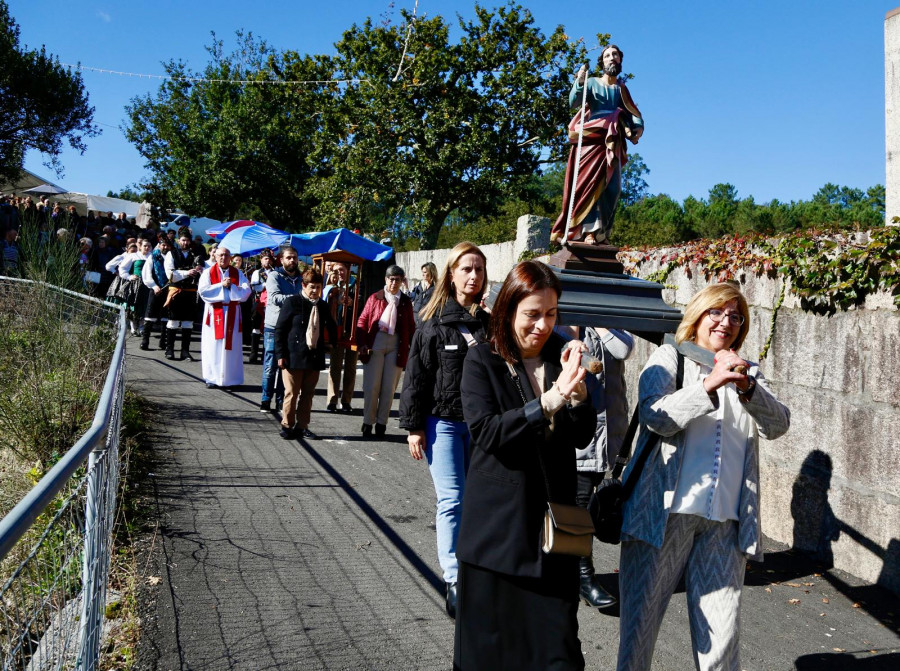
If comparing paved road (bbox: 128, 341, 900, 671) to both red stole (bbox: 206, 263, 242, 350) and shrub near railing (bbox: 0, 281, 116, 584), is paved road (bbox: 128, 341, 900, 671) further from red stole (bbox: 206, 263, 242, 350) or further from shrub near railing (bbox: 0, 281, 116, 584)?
red stole (bbox: 206, 263, 242, 350)

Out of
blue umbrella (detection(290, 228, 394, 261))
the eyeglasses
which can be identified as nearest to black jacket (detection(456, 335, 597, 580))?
the eyeglasses

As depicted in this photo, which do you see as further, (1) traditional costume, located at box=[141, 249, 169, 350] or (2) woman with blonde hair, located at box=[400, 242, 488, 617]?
(1) traditional costume, located at box=[141, 249, 169, 350]

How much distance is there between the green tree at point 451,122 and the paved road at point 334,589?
1990cm

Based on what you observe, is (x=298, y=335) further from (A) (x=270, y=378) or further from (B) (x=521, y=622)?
(B) (x=521, y=622)

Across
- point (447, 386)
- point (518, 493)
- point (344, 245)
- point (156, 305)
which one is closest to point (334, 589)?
point (447, 386)

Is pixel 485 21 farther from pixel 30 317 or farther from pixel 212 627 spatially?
pixel 212 627

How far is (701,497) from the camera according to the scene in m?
3.10

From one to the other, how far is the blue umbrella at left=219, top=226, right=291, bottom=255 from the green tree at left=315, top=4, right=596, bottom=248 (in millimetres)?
10475

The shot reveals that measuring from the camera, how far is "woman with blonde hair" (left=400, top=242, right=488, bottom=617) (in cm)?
437

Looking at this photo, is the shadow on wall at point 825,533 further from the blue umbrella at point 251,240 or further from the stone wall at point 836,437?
the blue umbrella at point 251,240

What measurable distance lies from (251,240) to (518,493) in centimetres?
1393

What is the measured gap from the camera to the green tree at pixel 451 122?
1024 inches

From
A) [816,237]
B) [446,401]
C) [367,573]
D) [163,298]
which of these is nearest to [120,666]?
[367,573]

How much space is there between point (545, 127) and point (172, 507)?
22.9m
